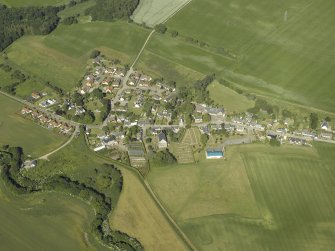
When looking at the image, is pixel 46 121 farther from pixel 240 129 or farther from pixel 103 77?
pixel 240 129

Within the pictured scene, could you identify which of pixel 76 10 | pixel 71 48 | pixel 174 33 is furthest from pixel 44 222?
pixel 76 10

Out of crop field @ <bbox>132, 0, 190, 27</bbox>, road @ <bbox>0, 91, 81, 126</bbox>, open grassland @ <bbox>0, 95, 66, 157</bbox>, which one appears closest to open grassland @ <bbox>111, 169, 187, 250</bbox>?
open grassland @ <bbox>0, 95, 66, 157</bbox>

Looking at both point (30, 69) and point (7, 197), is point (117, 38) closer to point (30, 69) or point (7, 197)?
point (30, 69)

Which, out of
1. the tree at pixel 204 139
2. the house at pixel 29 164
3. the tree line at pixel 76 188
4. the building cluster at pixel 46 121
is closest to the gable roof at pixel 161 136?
the tree at pixel 204 139

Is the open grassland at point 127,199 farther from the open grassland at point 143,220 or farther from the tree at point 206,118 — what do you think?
the tree at point 206,118

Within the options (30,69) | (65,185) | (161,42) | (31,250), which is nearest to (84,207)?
(65,185)
